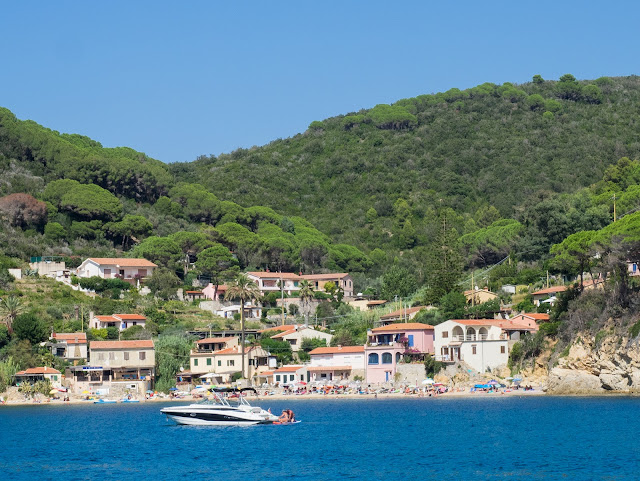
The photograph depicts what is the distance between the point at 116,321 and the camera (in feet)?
240

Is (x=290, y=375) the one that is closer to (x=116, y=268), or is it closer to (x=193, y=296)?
(x=193, y=296)

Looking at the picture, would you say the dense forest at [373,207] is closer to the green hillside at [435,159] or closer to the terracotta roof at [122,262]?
the green hillside at [435,159]

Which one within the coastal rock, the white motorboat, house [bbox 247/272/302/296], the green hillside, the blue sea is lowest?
the blue sea

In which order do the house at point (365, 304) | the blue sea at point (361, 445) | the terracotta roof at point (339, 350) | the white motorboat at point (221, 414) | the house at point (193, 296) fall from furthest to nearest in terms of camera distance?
1. the house at point (193, 296)
2. the house at point (365, 304)
3. the terracotta roof at point (339, 350)
4. the white motorboat at point (221, 414)
5. the blue sea at point (361, 445)

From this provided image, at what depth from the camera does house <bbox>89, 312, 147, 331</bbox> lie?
2876 inches

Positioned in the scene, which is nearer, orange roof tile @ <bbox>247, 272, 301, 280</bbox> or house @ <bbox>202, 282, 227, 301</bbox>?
house @ <bbox>202, 282, 227, 301</bbox>

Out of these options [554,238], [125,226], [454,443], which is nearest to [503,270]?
[554,238]

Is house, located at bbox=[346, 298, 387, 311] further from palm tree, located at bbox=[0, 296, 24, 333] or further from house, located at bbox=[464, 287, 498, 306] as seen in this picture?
palm tree, located at bbox=[0, 296, 24, 333]

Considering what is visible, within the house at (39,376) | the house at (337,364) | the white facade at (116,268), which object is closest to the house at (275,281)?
the white facade at (116,268)

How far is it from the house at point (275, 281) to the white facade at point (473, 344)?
25.2m

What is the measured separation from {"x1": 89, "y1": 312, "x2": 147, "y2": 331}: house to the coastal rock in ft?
105

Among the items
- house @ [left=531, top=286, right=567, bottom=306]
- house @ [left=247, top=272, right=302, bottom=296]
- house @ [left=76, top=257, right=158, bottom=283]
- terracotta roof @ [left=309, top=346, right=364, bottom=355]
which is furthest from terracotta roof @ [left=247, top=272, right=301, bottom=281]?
house @ [left=531, top=286, right=567, bottom=306]

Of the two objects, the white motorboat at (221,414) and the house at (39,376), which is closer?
the white motorboat at (221,414)

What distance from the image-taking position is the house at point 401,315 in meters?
74.8
